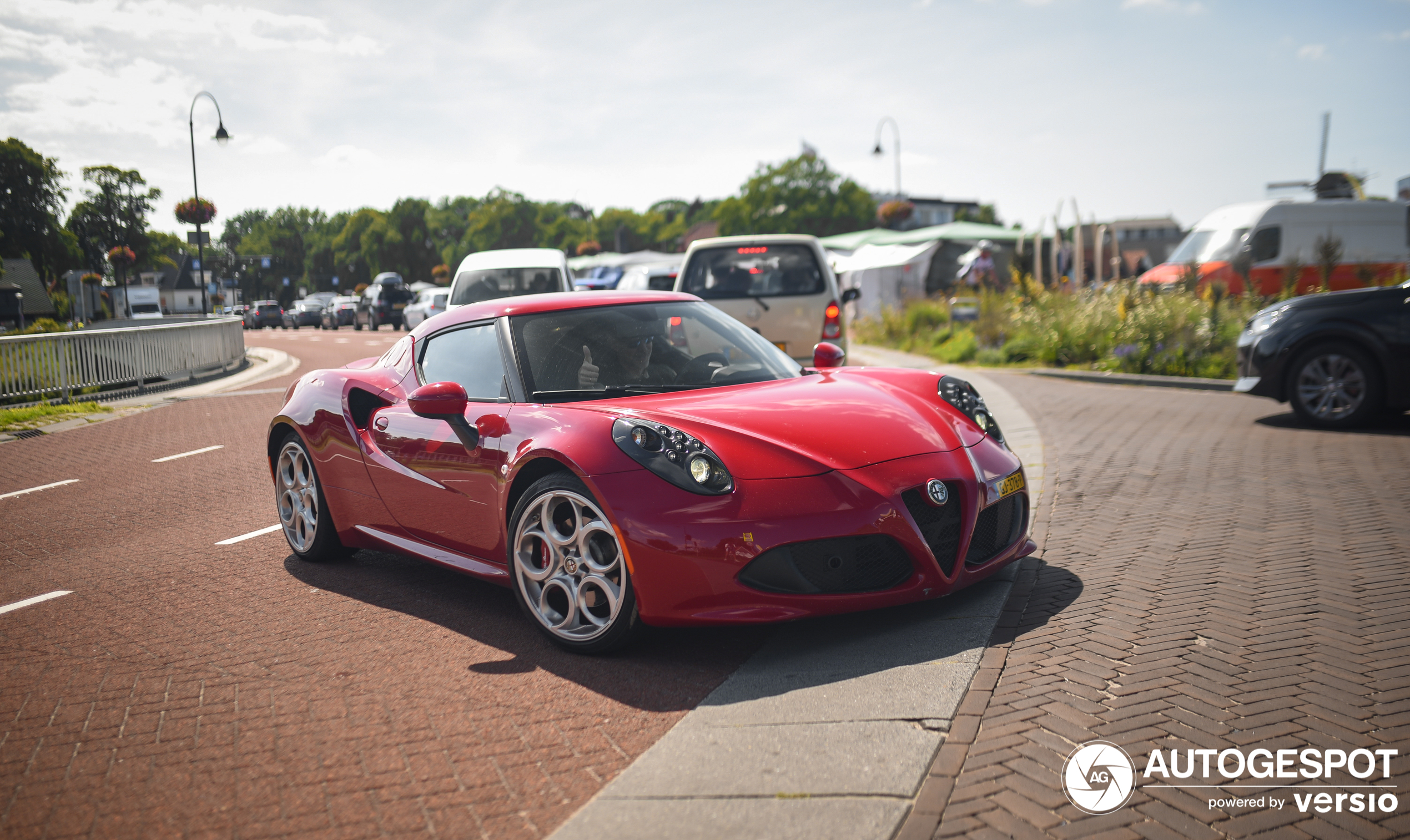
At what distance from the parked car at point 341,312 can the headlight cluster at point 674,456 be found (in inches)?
1871

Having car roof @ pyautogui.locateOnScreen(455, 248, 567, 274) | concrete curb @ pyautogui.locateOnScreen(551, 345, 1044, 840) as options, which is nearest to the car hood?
concrete curb @ pyautogui.locateOnScreen(551, 345, 1044, 840)

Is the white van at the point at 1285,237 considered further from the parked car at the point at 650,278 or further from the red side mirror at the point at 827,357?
the red side mirror at the point at 827,357

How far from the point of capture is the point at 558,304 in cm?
490

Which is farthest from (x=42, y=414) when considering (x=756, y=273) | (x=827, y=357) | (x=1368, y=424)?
(x=1368, y=424)

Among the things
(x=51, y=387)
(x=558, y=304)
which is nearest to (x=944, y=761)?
(x=558, y=304)

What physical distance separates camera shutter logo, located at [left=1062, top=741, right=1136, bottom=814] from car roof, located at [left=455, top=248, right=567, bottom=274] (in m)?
13.3

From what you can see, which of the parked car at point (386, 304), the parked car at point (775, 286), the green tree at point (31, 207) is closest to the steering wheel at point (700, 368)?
the parked car at point (775, 286)

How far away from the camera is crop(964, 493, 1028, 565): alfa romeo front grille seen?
4.07 meters

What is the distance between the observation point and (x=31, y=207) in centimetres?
3497

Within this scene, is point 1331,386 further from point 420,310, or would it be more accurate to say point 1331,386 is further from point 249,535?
point 420,310

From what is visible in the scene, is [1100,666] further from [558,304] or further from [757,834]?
[558,304]

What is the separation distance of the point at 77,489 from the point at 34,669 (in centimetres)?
493

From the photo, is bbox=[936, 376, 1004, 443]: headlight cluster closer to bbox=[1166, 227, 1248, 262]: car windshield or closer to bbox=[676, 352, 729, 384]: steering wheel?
bbox=[676, 352, 729, 384]: steering wheel

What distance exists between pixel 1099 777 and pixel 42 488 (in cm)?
868
